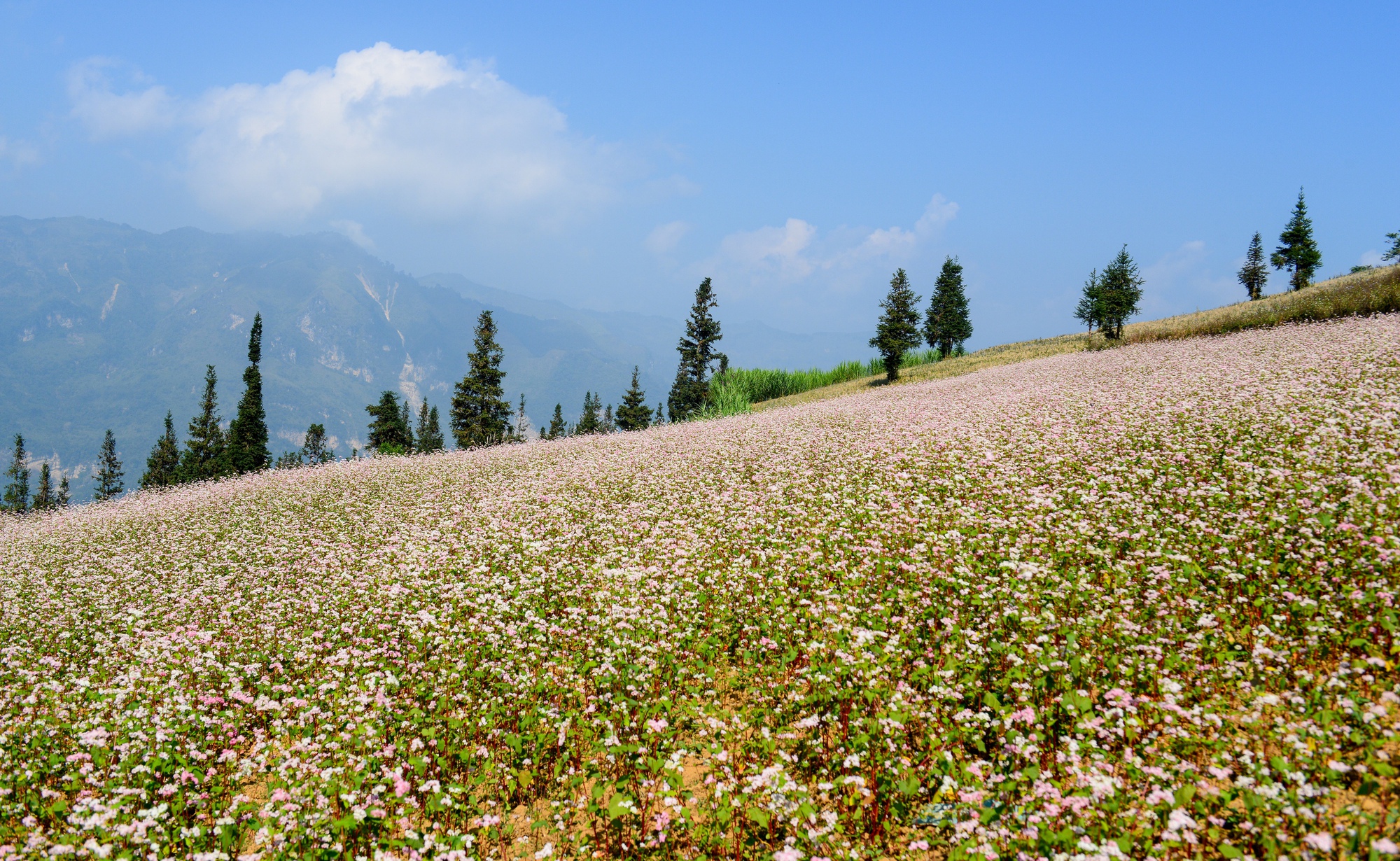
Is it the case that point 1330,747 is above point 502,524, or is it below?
below

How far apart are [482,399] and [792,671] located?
5102cm

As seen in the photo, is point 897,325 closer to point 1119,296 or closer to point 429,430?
point 1119,296

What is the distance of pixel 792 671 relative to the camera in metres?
7.29

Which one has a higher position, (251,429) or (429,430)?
(251,429)

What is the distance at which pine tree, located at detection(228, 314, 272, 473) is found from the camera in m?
54.7

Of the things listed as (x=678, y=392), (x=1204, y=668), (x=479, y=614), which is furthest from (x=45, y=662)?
(x=678, y=392)

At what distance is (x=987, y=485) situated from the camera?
11.5m

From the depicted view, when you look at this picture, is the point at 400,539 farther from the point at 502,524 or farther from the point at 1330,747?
the point at 1330,747

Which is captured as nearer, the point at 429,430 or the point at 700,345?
the point at 700,345

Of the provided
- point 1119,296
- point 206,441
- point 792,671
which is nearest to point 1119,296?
point 1119,296

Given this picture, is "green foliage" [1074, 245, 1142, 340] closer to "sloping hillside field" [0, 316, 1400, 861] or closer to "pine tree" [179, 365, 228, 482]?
"sloping hillside field" [0, 316, 1400, 861]

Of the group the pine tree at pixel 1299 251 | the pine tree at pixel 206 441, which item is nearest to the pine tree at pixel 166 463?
the pine tree at pixel 206 441

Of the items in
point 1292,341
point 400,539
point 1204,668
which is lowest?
point 1204,668

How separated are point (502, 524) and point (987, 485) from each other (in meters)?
9.11
